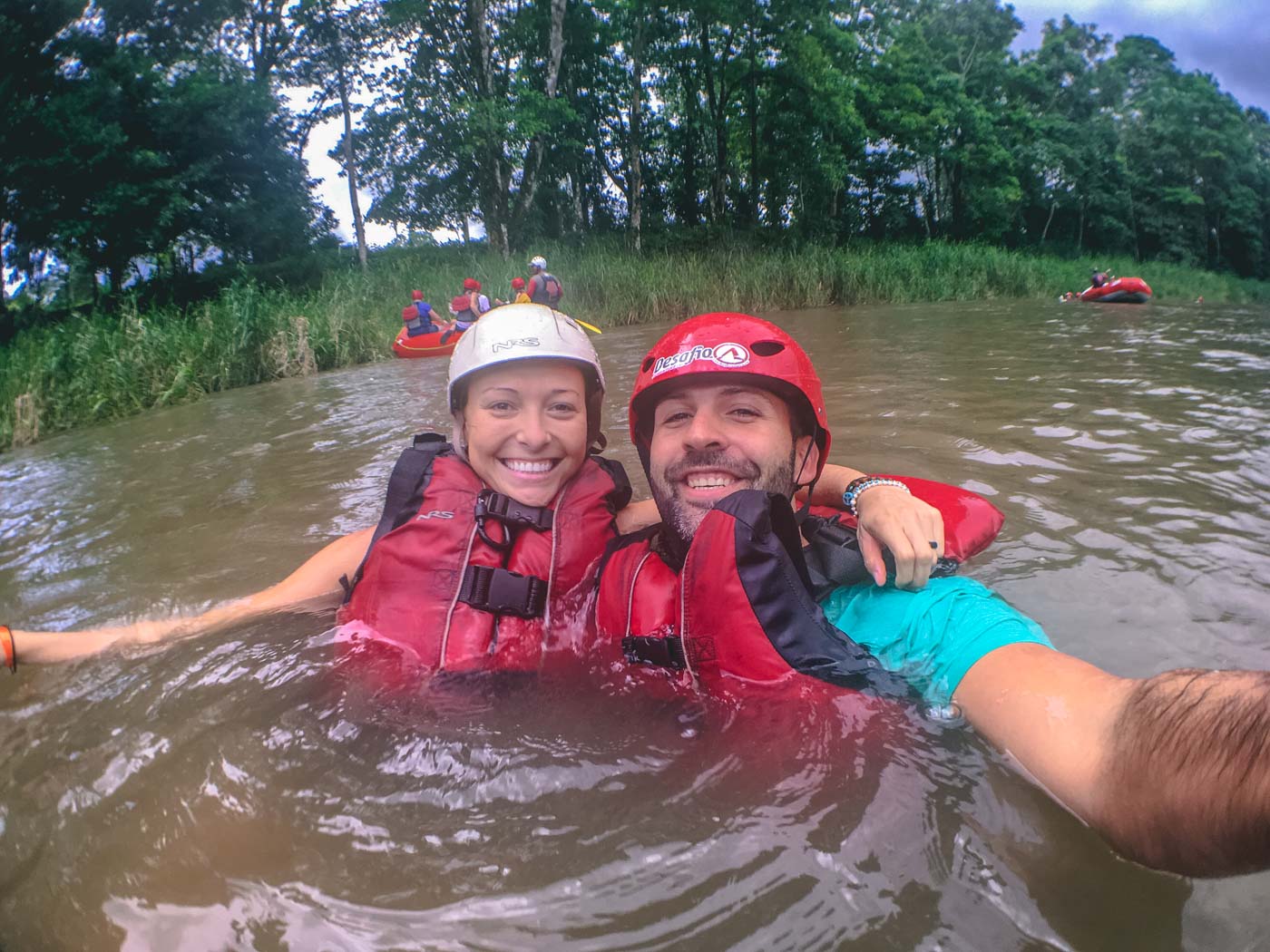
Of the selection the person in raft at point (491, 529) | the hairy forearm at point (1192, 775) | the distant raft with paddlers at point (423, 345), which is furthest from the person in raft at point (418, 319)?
the hairy forearm at point (1192, 775)

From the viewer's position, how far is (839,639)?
2.18 m

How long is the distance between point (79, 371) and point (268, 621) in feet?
26.6

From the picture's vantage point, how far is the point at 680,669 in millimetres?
2346

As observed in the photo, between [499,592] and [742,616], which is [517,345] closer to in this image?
[499,592]

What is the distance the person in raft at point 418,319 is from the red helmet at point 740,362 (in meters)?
9.78

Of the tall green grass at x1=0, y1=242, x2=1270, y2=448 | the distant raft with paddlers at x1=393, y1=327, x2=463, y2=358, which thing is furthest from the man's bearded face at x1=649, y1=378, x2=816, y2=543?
the distant raft with paddlers at x1=393, y1=327, x2=463, y2=358

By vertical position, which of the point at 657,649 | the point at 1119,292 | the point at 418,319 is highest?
the point at 418,319

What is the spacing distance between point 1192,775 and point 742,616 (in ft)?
3.58

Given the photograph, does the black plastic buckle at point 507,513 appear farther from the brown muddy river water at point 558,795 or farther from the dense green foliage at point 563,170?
the dense green foliage at point 563,170

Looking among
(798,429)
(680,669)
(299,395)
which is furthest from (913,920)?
(299,395)

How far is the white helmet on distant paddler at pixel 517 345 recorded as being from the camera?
2775 mm

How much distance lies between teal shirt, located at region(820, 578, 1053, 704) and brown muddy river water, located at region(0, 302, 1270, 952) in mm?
165

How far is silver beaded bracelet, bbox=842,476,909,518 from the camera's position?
2.61 m

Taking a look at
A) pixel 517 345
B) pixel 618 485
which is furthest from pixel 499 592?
pixel 517 345
